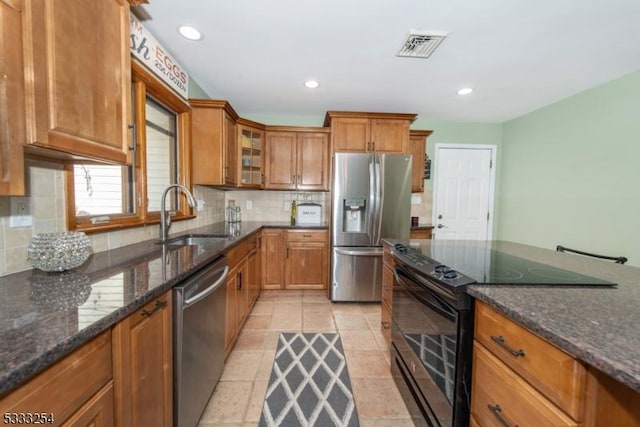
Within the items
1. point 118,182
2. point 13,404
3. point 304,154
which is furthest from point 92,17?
point 304,154

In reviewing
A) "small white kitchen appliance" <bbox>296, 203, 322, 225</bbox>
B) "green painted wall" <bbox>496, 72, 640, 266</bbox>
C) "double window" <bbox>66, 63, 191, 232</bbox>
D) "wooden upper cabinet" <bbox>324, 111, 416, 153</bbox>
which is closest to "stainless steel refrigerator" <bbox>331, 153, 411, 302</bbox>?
"wooden upper cabinet" <bbox>324, 111, 416, 153</bbox>

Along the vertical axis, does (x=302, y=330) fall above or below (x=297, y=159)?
below

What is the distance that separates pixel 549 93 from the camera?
2.94m

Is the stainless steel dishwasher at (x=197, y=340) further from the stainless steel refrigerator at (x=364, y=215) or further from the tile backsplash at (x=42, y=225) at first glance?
the stainless steel refrigerator at (x=364, y=215)

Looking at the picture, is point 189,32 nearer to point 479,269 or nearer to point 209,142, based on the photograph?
point 209,142

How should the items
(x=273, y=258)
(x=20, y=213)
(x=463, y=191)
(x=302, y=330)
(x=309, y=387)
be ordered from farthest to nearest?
(x=463, y=191) < (x=273, y=258) < (x=302, y=330) < (x=309, y=387) < (x=20, y=213)

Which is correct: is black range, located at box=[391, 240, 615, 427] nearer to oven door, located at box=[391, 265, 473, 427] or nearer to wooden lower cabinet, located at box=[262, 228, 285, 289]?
oven door, located at box=[391, 265, 473, 427]

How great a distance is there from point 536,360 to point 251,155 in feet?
10.9

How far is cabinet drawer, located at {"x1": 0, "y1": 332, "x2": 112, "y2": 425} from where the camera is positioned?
54 centimetres

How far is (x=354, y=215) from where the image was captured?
3.12m

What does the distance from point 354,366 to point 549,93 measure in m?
A: 3.56

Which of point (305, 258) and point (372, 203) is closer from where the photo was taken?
point (372, 203)

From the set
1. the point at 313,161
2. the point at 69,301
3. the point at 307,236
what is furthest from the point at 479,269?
the point at 313,161

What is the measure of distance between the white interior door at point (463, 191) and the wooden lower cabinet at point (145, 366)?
387cm
